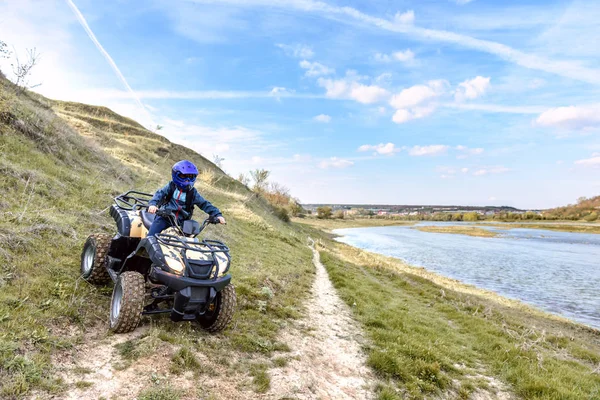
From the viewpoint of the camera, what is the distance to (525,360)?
7.31 meters

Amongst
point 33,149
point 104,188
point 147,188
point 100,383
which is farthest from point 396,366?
point 147,188

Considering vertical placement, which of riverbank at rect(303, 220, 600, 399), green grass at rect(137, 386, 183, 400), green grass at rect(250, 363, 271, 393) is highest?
green grass at rect(137, 386, 183, 400)

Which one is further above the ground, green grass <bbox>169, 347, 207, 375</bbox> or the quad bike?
the quad bike

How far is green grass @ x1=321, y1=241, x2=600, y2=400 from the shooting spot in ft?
18.9

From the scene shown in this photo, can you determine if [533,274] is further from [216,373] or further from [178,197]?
[178,197]

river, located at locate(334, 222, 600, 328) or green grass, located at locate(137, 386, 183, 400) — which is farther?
river, located at locate(334, 222, 600, 328)

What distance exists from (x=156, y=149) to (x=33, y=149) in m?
25.1

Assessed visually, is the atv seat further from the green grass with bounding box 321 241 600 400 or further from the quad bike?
the green grass with bounding box 321 241 600 400

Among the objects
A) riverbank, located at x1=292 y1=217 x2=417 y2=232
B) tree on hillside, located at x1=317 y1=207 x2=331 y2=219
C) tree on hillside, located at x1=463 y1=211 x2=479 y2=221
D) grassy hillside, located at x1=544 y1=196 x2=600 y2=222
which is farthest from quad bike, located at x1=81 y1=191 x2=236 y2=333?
tree on hillside, located at x1=463 y1=211 x2=479 y2=221

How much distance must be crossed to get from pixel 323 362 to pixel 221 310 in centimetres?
200

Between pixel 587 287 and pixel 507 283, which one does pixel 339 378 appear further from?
Result: pixel 587 287

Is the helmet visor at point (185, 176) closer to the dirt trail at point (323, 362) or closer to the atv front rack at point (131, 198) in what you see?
the atv front rack at point (131, 198)

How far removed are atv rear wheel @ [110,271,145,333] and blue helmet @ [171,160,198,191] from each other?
59.4 inches

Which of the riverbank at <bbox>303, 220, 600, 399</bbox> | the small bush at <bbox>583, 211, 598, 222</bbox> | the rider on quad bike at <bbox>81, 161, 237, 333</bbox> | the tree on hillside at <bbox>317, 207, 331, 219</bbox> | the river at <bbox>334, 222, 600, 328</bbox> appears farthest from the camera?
the tree on hillside at <bbox>317, 207, 331, 219</bbox>
